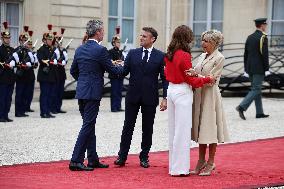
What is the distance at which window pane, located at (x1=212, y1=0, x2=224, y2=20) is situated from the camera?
26378 millimetres

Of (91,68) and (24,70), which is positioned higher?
(91,68)

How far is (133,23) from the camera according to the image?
2616cm

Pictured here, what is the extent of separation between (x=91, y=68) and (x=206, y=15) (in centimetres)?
1686

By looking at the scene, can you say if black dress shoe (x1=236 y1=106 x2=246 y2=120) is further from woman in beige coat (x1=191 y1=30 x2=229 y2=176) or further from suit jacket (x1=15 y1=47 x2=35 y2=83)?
woman in beige coat (x1=191 y1=30 x2=229 y2=176)

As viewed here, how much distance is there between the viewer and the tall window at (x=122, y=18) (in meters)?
25.7

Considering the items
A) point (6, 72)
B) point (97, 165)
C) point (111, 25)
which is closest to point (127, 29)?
point (111, 25)

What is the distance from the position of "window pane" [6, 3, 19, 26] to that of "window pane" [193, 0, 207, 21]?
6225 millimetres

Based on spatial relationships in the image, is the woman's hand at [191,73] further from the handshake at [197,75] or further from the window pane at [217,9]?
the window pane at [217,9]

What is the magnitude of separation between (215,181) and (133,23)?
17.1m

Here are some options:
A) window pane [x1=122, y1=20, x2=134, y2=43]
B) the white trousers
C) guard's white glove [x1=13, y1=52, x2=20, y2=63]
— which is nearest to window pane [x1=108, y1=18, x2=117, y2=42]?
window pane [x1=122, y1=20, x2=134, y2=43]

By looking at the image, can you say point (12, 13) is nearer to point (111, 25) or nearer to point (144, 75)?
point (111, 25)

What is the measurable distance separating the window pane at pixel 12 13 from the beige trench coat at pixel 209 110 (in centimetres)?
1400

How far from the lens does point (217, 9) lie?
2653 cm

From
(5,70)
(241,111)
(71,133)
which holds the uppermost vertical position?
(5,70)
